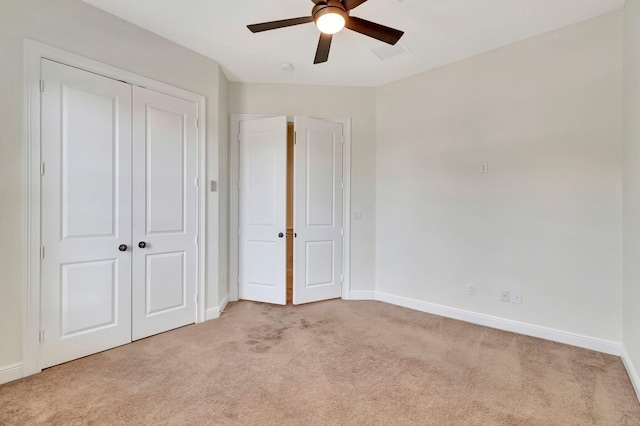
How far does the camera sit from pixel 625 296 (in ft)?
7.78

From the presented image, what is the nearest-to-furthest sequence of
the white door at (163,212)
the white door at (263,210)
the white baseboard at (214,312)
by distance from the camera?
the white door at (163,212) < the white baseboard at (214,312) < the white door at (263,210)

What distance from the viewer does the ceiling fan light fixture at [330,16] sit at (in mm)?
1913

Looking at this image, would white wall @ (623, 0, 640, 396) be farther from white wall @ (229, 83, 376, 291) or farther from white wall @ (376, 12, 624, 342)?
white wall @ (229, 83, 376, 291)

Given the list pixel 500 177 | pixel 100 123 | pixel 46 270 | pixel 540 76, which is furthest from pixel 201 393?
Answer: pixel 540 76

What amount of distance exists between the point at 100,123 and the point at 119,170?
0.40m

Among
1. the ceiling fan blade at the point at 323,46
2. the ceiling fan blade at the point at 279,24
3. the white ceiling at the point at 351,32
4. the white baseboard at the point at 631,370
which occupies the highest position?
the white ceiling at the point at 351,32

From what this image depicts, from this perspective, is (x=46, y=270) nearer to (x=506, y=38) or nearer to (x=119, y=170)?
(x=119, y=170)

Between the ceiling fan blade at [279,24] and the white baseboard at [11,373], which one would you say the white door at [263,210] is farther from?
the white baseboard at [11,373]

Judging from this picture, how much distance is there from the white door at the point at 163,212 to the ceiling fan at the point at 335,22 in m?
1.37

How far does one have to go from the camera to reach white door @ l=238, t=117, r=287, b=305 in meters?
3.77

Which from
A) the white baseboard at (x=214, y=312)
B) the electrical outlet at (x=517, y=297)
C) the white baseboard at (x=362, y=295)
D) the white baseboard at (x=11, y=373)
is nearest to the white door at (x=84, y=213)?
the white baseboard at (x=11, y=373)

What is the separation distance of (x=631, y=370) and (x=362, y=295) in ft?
8.26

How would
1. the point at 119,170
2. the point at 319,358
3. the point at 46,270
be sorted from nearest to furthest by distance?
1. the point at 46,270
2. the point at 319,358
3. the point at 119,170

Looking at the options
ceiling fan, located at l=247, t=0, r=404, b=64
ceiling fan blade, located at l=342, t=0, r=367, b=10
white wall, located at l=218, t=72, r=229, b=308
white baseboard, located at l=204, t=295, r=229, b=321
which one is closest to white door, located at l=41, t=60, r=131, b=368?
white baseboard, located at l=204, t=295, r=229, b=321
